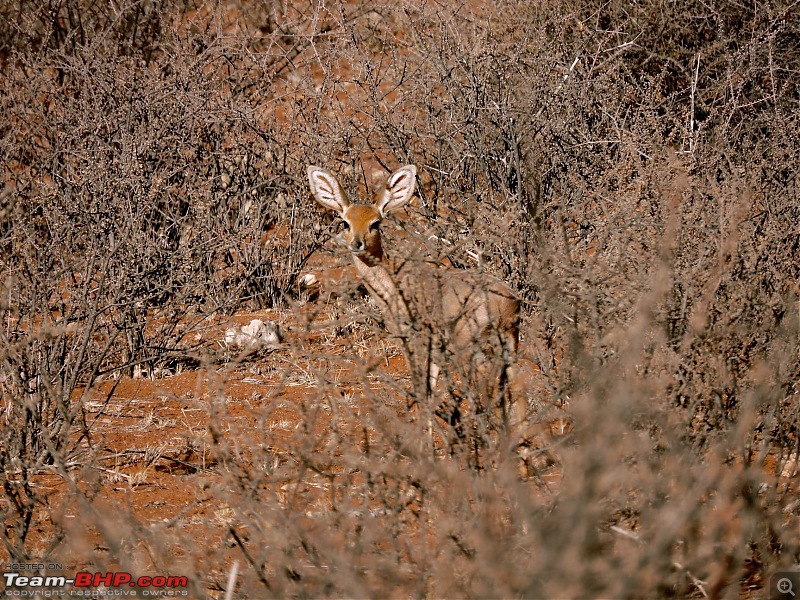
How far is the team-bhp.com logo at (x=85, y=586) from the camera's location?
10.6 feet

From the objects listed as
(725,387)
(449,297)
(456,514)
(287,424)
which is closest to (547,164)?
(449,297)

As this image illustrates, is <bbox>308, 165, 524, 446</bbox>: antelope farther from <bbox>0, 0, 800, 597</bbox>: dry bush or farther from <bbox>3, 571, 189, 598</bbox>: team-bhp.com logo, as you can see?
<bbox>3, 571, 189, 598</bbox>: team-bhp.com logo

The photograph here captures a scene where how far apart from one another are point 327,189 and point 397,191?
0.46 metres

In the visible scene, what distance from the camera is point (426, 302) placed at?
12.6 feet

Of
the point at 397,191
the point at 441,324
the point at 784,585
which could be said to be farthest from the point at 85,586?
the point at 397,191

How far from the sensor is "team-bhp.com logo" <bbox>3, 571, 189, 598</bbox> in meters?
3.22

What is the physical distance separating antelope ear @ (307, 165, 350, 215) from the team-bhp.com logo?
299cm

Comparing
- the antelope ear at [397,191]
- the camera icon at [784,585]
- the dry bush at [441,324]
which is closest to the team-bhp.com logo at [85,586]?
the dry bush at [441,324]

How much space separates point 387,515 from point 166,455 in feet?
8.72

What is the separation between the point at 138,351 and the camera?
687 cm

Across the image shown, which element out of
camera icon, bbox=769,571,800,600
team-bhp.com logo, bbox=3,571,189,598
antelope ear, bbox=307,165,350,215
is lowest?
team-bhp.com logo, bbox=3,571,189,598

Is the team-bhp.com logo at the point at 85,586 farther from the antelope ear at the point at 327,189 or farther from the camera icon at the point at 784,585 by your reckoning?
the antelope ear at the point at 327,189

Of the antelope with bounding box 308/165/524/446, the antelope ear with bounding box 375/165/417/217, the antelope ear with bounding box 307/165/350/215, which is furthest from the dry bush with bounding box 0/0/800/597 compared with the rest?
the antelope ear with bounding box 307/165/350/215

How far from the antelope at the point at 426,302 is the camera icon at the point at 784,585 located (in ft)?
3.12
